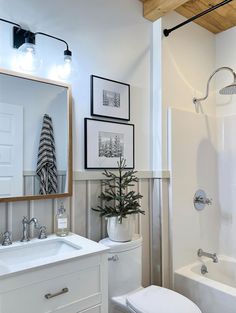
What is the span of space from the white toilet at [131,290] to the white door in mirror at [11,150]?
70 centimetres

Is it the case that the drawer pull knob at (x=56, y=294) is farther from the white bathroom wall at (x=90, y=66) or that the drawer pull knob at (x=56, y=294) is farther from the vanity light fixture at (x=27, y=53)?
the vanity light fixture at (x=27, y=53)

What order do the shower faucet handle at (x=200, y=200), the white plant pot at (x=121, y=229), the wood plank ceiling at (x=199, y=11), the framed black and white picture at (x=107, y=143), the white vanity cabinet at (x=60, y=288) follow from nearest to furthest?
the white vanity cabinet at (x=60, y=288) → the white plant pot at (x=121, y=229) → the framed black and white picture at (x=107, y=143) → the wood plank ceiling at (x=199, y=11) → the shower faucet handle at (x=200, y=200)

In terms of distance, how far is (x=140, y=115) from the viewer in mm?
2215

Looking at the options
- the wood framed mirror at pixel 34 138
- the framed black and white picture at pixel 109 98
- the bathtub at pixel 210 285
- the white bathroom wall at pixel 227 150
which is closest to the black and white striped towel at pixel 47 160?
the wood framed mirror at pixel 34 138

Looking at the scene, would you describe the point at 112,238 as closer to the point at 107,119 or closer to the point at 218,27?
the point at 107,119

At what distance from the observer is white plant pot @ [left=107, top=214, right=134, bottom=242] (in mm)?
1747

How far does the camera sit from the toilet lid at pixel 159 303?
1.51m

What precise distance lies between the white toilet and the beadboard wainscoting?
0.22 meters

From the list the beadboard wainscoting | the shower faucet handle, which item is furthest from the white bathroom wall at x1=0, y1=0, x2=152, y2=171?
the shower faucet handle

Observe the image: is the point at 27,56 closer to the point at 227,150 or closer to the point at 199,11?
the point at 199,11

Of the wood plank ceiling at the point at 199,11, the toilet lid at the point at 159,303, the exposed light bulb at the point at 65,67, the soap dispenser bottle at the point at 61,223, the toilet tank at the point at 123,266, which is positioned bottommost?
the toilet lid at the point at 159,303

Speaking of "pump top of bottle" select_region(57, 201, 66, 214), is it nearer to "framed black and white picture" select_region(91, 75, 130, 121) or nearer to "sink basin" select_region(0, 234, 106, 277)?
"sink basin" select_region(0, 234, 106, 277)

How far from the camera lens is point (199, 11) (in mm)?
2424

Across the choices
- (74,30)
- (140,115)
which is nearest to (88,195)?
(140,115)
